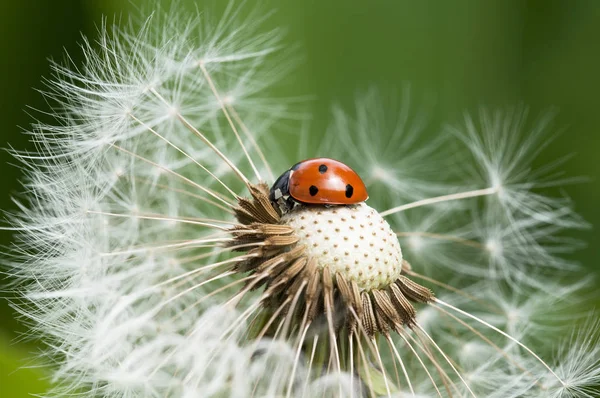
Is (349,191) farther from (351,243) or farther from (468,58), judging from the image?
(468,58)

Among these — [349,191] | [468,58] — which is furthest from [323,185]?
[468,58]

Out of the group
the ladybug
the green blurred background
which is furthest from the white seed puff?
the green blurred background

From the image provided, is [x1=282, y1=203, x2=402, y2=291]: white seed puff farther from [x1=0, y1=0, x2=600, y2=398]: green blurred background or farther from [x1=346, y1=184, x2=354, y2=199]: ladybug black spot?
[x1=0, y1=0, x2=600, y2=398]: green blurred background

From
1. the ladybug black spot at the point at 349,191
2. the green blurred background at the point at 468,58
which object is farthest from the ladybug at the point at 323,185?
the green blurred background at the point at 468,58

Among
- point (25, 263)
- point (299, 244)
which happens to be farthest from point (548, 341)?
point (25, 263)

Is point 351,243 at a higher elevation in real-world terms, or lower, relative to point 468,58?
lower

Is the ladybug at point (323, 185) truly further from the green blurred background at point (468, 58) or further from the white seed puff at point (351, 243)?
the green blurred background at point (468, 58)
